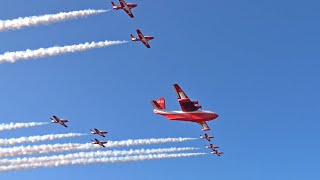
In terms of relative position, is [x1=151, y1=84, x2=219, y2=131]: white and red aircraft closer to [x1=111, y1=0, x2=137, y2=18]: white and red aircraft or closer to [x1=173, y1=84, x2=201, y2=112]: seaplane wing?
[x1=173, y1=84, x2=201, y2=112]: seaplane wing

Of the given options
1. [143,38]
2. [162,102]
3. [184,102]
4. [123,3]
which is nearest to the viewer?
[123,3]

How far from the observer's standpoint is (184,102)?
13462 centimetres

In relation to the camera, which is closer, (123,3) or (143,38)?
(123,3)

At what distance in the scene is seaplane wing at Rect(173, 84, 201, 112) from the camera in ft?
441

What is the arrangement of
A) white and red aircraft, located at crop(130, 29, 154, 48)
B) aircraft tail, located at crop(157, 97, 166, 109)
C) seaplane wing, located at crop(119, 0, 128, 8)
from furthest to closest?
aircraft tail, located at crop(157, 97, 166, 109), white and red aircraft, located at crop(130, 29, 154, 48), seaplane wing, located at crop(119, 0, 128, 8)

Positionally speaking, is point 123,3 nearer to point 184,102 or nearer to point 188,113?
point 184,102

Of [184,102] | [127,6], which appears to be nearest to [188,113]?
[184,102]

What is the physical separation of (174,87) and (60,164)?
33782 mm

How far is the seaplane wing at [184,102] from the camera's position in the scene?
13454 centimetres

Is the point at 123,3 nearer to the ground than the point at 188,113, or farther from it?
farther from it

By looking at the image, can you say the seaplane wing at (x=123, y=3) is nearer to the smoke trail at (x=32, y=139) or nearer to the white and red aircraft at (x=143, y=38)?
the white and red aircraft at (x=143, y=38)

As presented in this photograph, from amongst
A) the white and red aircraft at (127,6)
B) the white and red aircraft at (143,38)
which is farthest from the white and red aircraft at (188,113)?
the white and red aircraft at (127,6)

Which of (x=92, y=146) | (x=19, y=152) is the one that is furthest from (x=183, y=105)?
(x=19, y=152)

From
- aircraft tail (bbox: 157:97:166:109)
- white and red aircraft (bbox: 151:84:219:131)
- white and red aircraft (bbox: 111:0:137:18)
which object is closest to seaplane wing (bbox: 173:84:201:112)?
white and red aircraft (bbox: 151:84:219:131)
